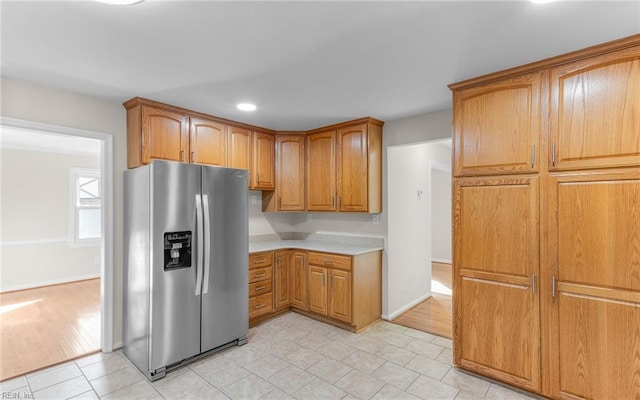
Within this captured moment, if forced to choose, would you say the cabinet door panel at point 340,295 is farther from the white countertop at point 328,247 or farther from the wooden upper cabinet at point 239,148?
the wooden upper cabinet at point 239,148

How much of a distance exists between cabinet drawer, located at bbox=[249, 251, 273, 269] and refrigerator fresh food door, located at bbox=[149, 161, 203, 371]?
2.90ft

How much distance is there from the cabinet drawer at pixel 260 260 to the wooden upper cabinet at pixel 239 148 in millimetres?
946

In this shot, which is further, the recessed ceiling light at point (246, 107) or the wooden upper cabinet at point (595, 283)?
the recessed ceiling light at point (246, 107)

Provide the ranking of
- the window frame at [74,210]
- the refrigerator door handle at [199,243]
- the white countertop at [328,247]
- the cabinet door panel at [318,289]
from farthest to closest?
1. the window frame at [74,210]
2. the cabinet door panel at [318,289]
3. the white countertop at [328,247]
4. the refrigerator door handle at [199,243]

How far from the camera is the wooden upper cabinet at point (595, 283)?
6.14 ft

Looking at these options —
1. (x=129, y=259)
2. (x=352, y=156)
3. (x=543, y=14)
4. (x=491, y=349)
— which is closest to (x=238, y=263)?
(x=129, y=259)

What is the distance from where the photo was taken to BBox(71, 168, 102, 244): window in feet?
19.1

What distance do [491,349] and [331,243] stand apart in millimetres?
2302

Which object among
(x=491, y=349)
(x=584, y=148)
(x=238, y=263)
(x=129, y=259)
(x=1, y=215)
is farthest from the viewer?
(x=1, y=215)

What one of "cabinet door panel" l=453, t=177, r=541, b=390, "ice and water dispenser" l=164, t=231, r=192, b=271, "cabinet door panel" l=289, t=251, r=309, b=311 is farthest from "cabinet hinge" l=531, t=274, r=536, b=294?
"ice and water dispenser" l=164, t=231, r=192, b=271

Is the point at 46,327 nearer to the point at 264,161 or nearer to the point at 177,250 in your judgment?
the point at 177,250

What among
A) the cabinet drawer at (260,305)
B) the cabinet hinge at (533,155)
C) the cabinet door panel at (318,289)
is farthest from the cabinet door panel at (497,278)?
the cabinet drawer at (260,305)

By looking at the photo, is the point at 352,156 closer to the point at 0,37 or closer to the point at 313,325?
the point at 313,325

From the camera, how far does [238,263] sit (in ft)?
10.2
